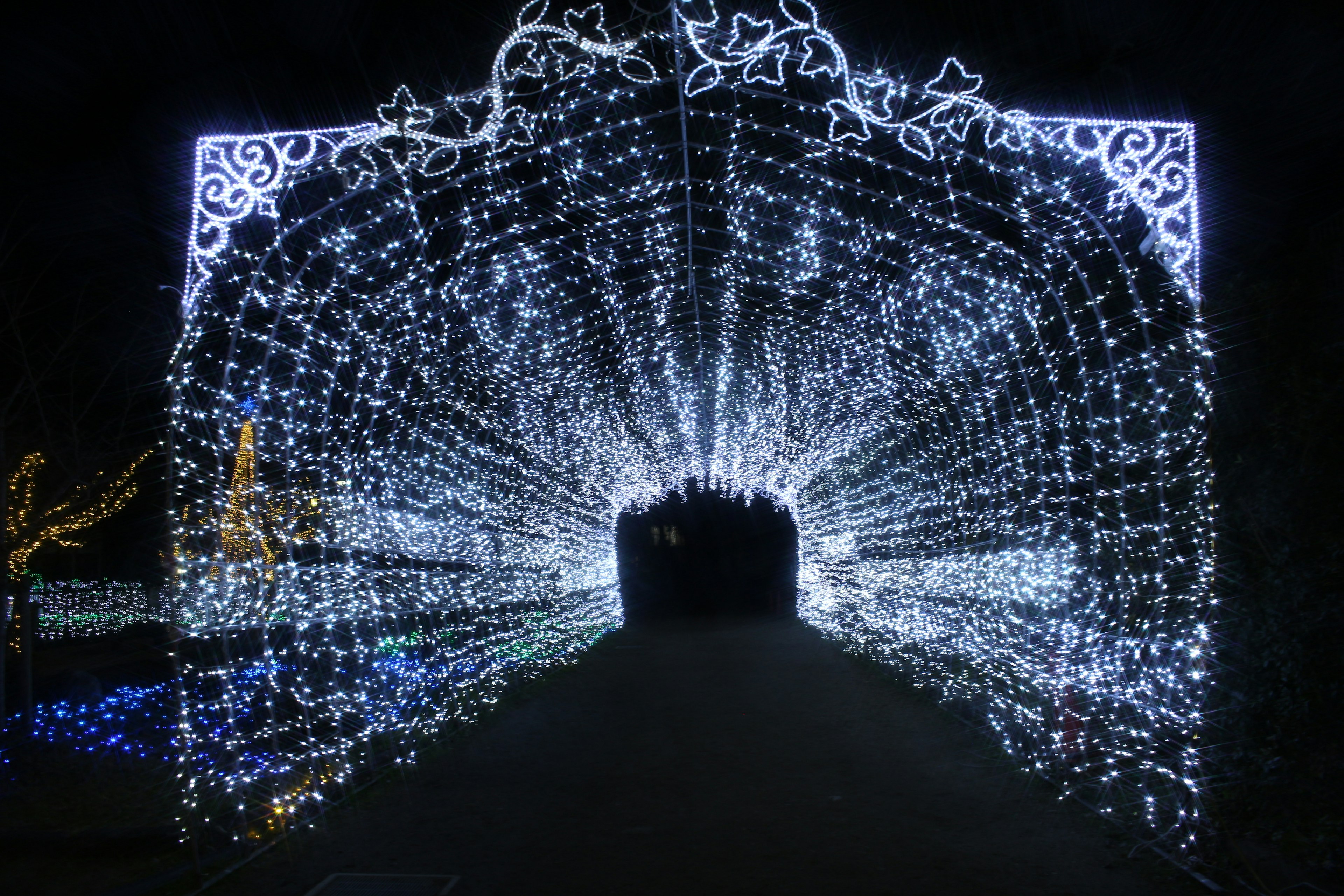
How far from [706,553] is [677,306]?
16.1m

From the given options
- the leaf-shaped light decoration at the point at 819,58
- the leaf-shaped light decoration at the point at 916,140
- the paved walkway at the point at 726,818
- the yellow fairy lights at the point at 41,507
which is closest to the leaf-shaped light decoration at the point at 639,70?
the leaf-shaped light decoration at the point at 819,58

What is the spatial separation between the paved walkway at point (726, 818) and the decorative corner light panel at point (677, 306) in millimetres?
381

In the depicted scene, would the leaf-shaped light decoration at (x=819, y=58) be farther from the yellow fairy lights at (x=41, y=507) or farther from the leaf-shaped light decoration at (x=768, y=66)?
the yellow fairy lights at (x=41, y=507)

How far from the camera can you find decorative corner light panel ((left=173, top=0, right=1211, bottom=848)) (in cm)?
486

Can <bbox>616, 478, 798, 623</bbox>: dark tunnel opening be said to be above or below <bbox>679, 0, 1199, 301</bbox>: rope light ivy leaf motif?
below

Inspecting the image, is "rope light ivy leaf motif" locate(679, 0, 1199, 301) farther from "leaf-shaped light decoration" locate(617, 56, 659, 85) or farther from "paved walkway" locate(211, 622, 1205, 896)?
"paved walkway" locate(211, 622, 1205, 896)

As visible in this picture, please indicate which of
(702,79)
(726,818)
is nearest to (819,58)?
(702,79)

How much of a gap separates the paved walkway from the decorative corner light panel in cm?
38

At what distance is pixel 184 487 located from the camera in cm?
529

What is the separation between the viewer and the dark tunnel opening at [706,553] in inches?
948

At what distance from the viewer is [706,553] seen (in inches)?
1017

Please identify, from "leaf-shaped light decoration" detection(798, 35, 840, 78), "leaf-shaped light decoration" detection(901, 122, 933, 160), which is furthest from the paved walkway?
"leaf-shaped light decoration" detection(798, 35, 840, 78)

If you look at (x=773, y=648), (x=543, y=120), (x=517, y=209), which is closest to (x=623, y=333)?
(x=517, y=209)

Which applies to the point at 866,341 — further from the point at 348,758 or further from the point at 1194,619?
the point at 348,758
